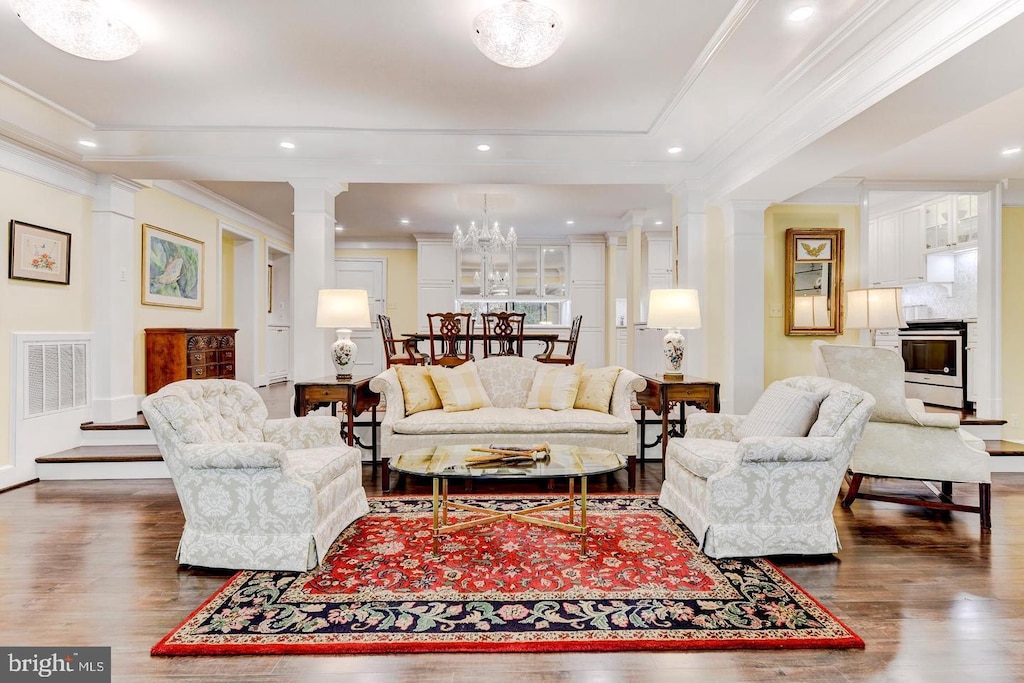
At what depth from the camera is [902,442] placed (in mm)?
3336

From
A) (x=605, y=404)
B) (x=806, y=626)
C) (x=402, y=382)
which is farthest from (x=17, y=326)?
(x=806, y=626)

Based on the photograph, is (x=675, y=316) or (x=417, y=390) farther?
(x=675, y=316)

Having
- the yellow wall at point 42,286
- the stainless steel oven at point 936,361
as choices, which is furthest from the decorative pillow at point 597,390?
the yellow wall at point 42,286

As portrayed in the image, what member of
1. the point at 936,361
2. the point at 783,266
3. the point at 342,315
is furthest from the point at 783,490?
the point at 936,361

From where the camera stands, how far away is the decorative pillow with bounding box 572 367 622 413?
14.1 ft

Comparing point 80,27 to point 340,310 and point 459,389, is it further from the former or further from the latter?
point 459,389

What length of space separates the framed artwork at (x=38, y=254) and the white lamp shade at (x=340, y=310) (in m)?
2.12

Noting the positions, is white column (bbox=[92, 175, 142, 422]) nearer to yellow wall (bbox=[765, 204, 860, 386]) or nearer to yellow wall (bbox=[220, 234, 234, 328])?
yellow wall (bbox=[220, 234, 234, 328])

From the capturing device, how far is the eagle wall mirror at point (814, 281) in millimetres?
5207

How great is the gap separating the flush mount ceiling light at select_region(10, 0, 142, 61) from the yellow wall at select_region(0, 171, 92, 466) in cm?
207

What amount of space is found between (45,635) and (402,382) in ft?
8.25

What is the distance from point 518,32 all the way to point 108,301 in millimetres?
Result: 4353

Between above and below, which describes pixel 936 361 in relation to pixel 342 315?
below

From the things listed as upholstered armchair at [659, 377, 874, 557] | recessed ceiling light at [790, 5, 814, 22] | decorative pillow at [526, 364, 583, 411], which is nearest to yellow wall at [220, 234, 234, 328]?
decorative pillow at [526, 364, 583, 411]
